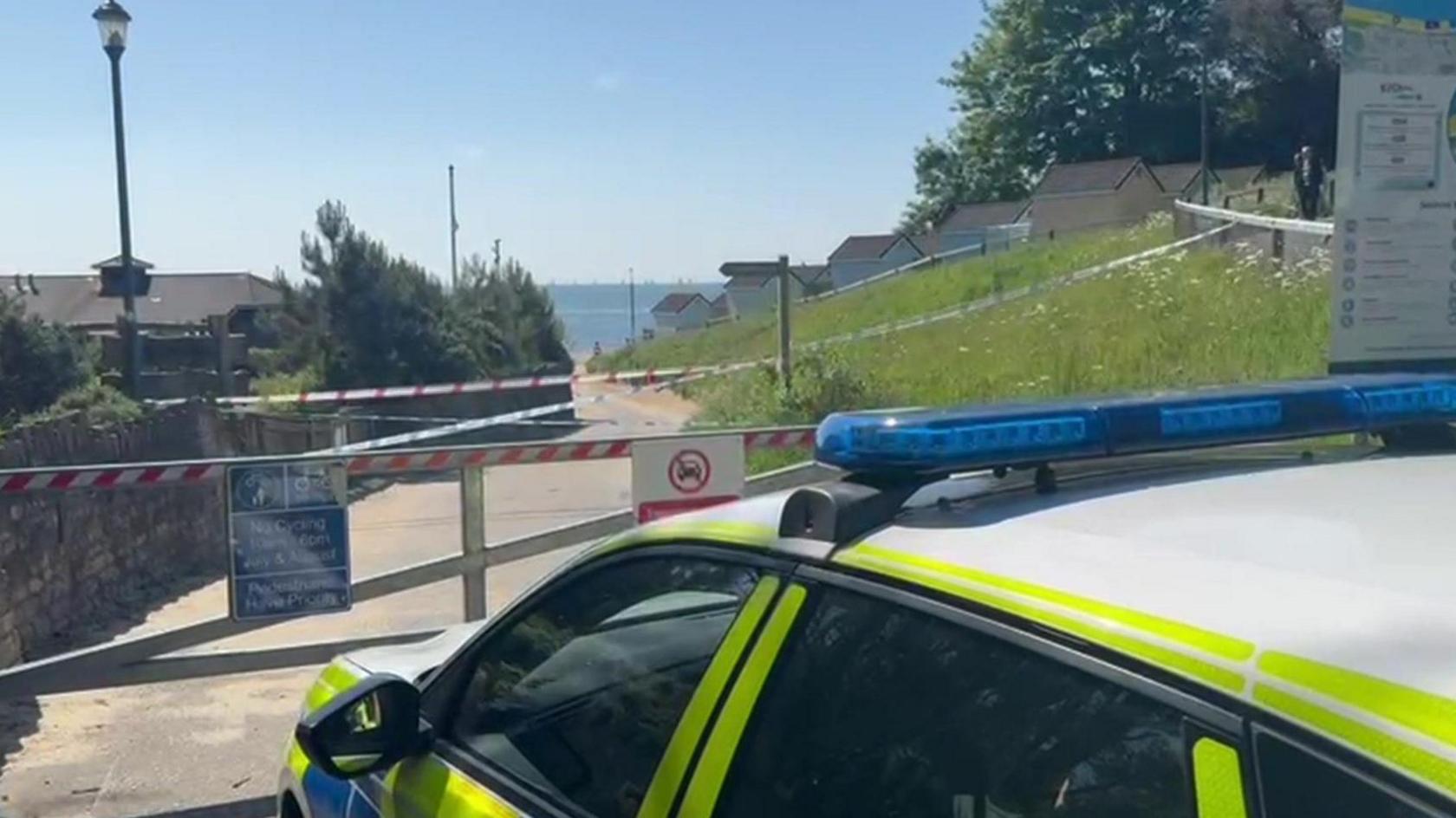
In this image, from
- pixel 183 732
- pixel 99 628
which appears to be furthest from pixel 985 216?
pixel 183 732

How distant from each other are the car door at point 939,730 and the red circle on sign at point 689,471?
14.8 ft

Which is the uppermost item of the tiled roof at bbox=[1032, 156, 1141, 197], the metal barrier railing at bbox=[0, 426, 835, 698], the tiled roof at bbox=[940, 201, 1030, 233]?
the tiled roof at bbox=[1032, 156, 1141, 197]

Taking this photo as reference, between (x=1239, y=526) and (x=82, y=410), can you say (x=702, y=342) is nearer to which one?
(x=82, y=410)

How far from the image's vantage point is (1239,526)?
1955 millimetres

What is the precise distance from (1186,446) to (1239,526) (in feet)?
1.38

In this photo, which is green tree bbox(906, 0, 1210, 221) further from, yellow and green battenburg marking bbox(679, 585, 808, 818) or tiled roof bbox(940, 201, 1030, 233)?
yellow and green battenburg marking bbox(679, 585, 808, 818)

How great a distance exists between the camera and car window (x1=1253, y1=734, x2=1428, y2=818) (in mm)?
1342

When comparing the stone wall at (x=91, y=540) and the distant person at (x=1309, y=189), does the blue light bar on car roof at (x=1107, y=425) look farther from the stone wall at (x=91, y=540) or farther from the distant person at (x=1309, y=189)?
the distant person at (x=1309, y=189)

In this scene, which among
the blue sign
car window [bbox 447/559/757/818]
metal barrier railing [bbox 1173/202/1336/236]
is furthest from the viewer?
metal barrier railing [bbox 1173/202/1336/236]

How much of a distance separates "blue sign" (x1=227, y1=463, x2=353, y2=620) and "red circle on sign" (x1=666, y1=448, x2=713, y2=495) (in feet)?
4.65

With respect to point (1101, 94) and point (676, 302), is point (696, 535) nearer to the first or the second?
point (1101, 94)

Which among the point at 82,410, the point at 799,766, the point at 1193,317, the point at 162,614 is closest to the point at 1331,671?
the point at 799,766

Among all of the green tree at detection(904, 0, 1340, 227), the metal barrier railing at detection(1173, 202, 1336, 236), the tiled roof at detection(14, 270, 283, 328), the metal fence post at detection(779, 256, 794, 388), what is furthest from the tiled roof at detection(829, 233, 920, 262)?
the metal fence post at detection(779, 256, 794, 388)

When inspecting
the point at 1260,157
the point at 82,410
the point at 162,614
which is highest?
the point at 1260,157
